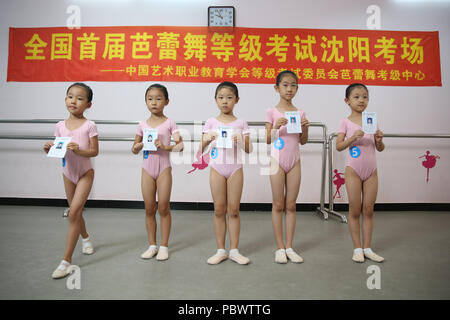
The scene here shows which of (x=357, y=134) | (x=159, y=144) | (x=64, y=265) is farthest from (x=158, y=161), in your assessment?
(x=357, y=134)

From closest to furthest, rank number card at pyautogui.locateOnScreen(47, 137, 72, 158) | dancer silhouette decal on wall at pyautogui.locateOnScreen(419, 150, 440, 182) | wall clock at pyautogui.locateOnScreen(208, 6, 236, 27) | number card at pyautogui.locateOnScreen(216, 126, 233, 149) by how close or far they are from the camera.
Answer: number card at pyautogui.locateOnScreen(47, 137, 72, 158) → number card at pyautogui.locateOnScreen(216, 126, 233, 149) → wall clock at pyautogui.locateOnScreen(208, 6, 236, 27) → dancer silhouette decal on wall at pyautogui.locateOnScreen(419, 150, 440, 182)

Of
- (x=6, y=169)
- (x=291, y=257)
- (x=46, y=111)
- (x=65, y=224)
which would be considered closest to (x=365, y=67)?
(x=291, y=257)

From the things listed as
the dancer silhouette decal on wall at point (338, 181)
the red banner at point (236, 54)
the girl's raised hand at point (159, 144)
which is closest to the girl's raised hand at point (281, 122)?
the girl's raised hand at point (159, 144)

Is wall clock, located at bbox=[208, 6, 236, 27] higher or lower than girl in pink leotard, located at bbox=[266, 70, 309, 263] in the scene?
higher

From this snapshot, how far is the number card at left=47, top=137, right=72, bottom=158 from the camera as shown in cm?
138

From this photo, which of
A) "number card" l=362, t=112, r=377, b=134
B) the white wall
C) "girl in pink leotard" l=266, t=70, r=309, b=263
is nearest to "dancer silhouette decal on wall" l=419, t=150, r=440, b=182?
the white wall

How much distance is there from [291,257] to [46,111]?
3.23 metres

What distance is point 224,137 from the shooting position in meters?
1.51

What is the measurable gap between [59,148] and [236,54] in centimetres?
223

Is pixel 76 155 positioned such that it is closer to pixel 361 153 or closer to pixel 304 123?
pixel 304 123

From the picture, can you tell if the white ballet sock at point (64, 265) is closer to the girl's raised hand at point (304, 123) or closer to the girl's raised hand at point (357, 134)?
the girl's raised hand at point (304, 123)

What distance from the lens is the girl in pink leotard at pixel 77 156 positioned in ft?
4.80

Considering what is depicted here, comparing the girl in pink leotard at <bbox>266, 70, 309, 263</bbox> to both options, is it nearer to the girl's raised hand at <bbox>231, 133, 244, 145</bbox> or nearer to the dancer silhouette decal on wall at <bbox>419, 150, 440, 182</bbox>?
the girl's raised hand at <bbox>231, 133, 244, 145</bbox>
